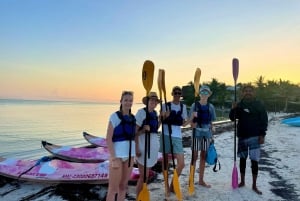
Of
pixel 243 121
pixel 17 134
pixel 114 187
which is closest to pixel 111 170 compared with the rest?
pixel 114 187

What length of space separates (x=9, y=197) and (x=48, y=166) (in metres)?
0.96

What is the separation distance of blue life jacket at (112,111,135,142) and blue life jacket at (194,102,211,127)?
158 cm

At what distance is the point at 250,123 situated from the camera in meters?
4.79

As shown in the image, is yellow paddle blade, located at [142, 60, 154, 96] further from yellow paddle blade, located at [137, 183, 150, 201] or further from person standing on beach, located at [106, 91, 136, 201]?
yellow paddle blade, located at [137, 183, 150, 201]

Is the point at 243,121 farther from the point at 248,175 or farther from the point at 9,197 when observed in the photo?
the point at 9,197

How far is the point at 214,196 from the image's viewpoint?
4656mm

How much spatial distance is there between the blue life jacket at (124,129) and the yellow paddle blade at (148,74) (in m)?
0.89

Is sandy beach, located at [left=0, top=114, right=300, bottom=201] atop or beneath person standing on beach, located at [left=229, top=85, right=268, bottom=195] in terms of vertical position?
beneath

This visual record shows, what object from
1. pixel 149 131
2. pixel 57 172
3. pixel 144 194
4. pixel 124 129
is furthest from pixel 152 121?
pixel 57 172

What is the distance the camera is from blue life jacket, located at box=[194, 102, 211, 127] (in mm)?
4766

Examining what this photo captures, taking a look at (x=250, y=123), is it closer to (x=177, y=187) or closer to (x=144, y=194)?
(x=177, y=187)

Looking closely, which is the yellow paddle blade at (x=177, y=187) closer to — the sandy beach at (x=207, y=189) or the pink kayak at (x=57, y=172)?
the sandy beach at (x=207, y=189)

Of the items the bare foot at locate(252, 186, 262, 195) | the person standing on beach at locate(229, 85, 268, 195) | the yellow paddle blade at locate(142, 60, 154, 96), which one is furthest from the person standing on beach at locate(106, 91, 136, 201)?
the bare foot at locate(252, 186, 262, 195)

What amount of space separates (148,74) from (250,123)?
6.02 feet
